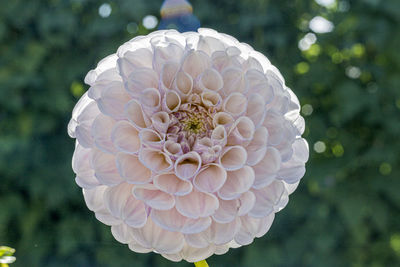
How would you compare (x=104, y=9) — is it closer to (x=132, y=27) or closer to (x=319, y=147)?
(x=132, y=27)

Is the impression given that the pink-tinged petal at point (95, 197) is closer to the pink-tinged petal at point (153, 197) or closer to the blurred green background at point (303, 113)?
the pink-tinged petal at point (153, 197)

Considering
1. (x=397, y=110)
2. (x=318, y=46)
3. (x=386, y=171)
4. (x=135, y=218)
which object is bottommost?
(x=386, y=171)

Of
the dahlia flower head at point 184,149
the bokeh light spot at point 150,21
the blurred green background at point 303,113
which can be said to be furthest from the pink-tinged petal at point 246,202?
the bokeh light spot at point 150,21

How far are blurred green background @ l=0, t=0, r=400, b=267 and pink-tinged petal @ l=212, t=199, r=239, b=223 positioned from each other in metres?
0.96

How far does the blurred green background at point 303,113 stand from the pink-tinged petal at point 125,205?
0.98 m

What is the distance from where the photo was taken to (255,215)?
0.35m

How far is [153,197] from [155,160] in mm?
28

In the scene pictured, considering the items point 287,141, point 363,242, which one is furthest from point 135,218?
point 363,242

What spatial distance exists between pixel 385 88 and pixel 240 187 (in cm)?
108

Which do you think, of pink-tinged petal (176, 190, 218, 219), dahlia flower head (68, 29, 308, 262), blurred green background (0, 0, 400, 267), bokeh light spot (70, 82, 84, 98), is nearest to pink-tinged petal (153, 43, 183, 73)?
dahlia flower head (68, 29, 308, 262)

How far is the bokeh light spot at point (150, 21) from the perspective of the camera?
135 centimetres

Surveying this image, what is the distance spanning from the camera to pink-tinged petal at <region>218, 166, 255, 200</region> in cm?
36

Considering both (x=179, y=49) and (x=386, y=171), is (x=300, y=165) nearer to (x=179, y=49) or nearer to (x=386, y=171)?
(x=179, y=49)

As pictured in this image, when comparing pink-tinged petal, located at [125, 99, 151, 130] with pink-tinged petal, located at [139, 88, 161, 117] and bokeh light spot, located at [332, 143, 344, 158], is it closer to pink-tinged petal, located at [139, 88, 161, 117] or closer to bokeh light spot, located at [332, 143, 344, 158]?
pink-tinged petal, located at [139, 88, 161, 117]
